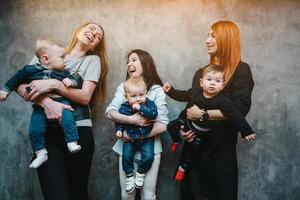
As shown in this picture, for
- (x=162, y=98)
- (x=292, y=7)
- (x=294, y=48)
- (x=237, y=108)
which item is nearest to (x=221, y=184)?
(x=237, y=108)

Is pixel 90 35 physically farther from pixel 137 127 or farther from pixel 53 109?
pixel 137 127

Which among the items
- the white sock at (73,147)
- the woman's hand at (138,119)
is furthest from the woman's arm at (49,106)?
the woman's hand at (138,119)

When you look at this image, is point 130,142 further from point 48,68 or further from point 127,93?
point 48,68

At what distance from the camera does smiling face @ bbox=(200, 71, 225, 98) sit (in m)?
3.68

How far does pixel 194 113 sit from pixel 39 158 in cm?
125

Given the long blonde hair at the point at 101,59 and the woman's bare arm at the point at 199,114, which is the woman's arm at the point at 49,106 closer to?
the long blonde hair at the point at 101,59

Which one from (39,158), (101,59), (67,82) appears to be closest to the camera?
(39,158)

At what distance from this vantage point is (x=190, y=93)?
13.0 feet

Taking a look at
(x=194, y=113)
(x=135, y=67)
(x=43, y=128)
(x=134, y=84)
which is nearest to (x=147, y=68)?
(x=135, y=67)

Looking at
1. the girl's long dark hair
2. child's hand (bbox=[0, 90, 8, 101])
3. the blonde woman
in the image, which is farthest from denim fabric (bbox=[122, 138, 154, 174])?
child's hand (bbox=[0, 90, 8, 101])

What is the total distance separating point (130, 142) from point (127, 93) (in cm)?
41

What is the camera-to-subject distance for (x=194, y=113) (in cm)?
374

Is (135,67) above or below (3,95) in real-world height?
above

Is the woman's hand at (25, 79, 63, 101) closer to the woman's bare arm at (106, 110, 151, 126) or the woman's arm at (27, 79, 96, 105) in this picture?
the woman's arm at (27, 79, 96, 105)
